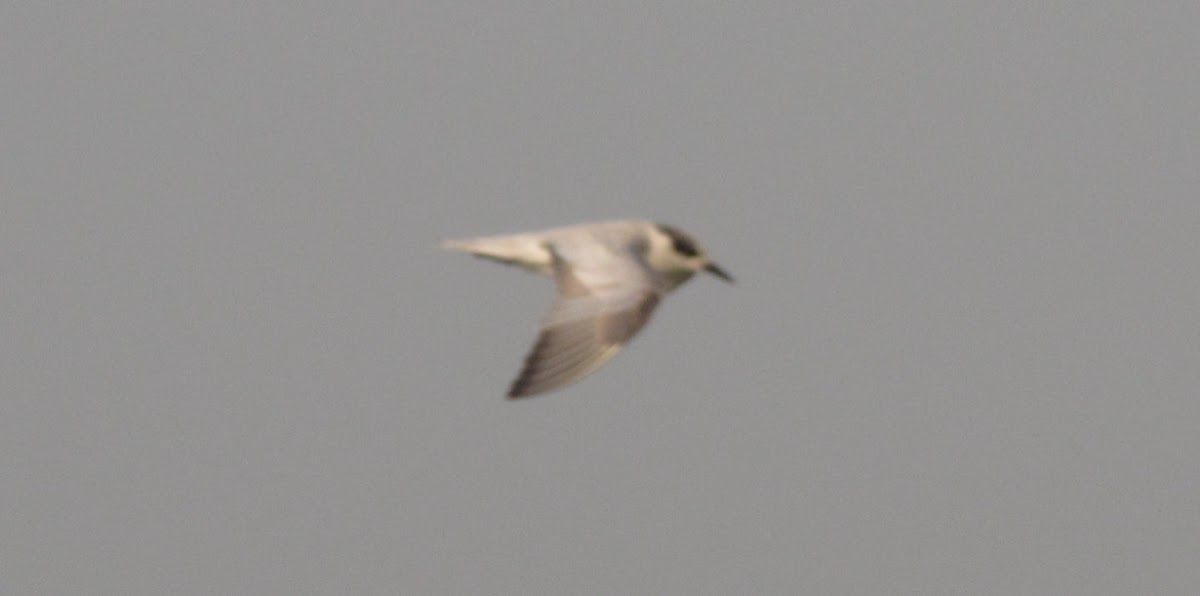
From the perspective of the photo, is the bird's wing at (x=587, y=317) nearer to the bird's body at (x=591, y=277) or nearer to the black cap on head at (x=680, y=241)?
the bird's body at (x=591, y=277)

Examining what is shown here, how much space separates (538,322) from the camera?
50.5 ft

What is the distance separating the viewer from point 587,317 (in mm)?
15656

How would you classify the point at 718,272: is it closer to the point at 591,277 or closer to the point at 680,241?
the point at 680,241

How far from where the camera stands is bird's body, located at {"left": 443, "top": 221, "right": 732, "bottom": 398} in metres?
15.0

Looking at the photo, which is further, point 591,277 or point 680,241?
point 680,241

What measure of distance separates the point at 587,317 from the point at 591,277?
2.86 feet

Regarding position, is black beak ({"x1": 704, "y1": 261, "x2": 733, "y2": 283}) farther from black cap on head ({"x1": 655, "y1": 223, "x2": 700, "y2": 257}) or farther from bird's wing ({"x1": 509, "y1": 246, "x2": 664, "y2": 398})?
bird's wing ({"x1": 509, "y1": 246, "x2": 664, "y2": 398})

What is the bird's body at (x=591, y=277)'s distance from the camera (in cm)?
1505

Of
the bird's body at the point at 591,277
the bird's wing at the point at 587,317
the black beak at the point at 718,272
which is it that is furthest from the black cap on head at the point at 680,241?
the bird's wing at the point at 587,317

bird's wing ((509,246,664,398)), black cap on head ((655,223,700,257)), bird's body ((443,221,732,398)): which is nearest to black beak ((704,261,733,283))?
bird's body ((443,221,732,398))

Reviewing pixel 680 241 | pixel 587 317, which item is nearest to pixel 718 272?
pixel 680 241

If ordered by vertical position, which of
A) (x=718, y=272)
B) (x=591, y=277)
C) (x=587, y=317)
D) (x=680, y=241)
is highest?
(x=680, y=241)

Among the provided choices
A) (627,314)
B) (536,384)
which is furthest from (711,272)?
(536,384)

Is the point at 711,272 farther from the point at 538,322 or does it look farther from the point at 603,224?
the point at 538,322
